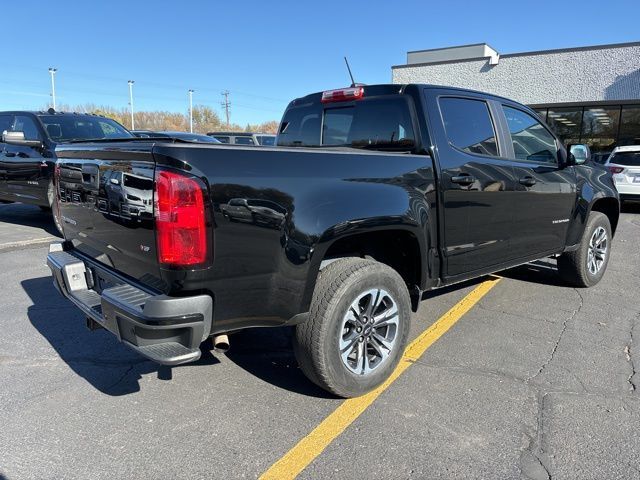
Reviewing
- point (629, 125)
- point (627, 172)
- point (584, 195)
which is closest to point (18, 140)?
point (584, 195)

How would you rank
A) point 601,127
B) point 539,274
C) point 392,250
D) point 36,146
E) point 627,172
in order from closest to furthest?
point 392,250 → point 539,274 → point 36,146 → point 627,172 → point 601,127

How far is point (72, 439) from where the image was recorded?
8.82 feet

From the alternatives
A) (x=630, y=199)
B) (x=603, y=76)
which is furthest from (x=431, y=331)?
(x=603, y=76)

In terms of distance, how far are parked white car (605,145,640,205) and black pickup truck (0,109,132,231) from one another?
11.1m

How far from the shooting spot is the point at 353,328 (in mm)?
3070

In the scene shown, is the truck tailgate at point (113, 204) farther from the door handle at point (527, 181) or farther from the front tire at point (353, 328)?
the door handle at point (527, 181)

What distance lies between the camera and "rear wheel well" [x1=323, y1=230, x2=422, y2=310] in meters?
3.27

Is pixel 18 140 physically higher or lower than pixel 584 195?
higher

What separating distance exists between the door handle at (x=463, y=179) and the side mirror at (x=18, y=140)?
654 centimetres

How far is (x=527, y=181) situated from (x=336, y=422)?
2724mm

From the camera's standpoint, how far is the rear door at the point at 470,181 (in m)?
3.62

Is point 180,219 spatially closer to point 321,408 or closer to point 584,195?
point 321,408

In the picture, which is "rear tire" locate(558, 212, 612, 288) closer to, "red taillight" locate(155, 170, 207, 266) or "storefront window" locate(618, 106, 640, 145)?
"red taillight" locate(155, 170, 207, 266)

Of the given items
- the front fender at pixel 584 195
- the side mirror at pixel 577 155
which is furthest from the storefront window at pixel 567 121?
the side mirror at pixel 577 155
